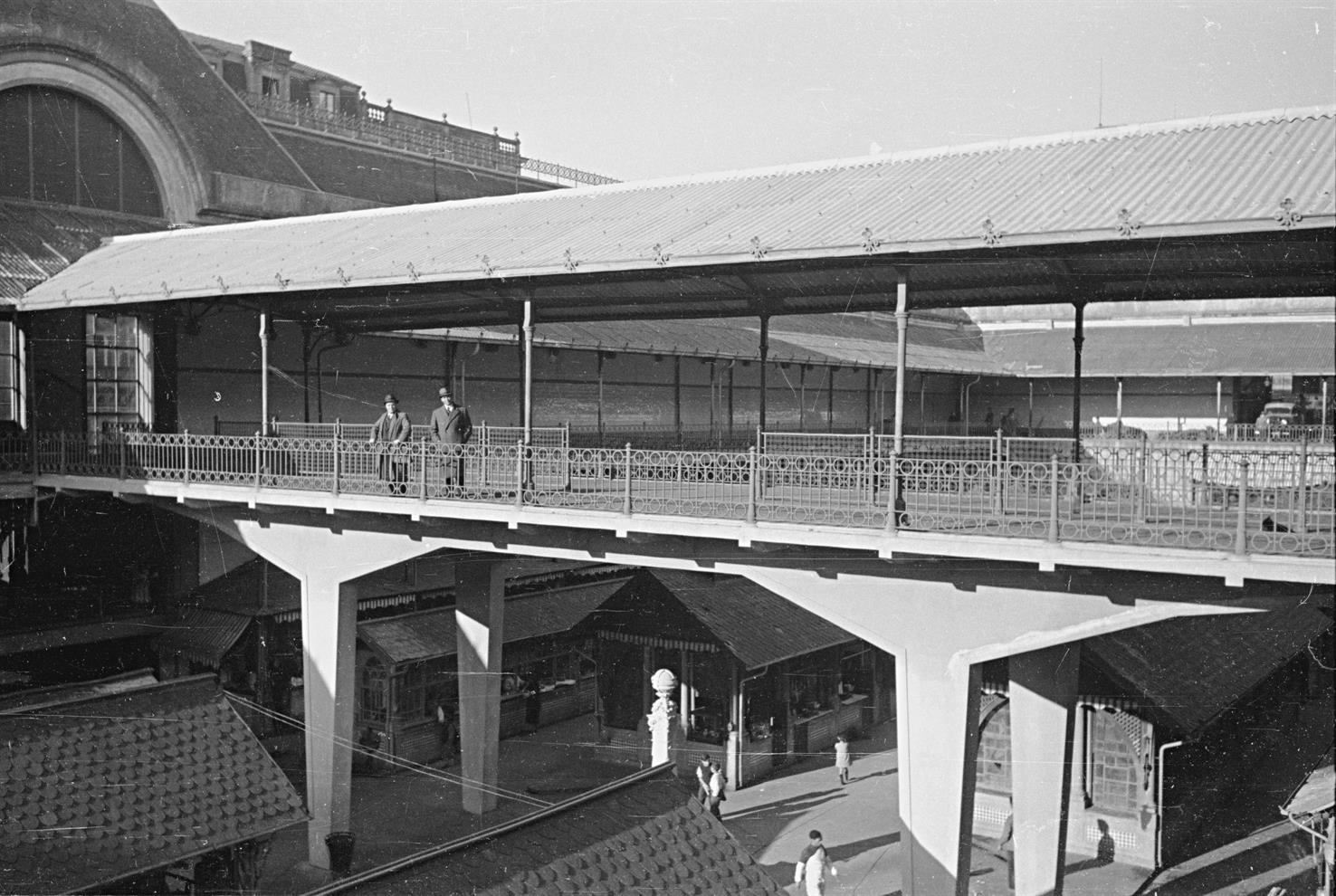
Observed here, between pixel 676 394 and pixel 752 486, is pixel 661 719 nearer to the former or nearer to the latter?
pixel 752 486

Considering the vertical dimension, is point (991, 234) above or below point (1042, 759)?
above

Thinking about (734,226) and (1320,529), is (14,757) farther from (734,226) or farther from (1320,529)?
(1320,529)

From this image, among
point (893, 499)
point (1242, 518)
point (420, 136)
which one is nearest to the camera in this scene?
point (1242, 518)

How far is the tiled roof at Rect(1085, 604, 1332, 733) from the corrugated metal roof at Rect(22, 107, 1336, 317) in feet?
20.9

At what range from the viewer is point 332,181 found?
3416 centimetres

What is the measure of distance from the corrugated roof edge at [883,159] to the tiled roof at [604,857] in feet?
32.3

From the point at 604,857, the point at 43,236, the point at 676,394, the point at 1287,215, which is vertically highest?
the point at 43,236

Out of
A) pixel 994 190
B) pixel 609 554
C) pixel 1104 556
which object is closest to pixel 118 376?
pixel 609 554

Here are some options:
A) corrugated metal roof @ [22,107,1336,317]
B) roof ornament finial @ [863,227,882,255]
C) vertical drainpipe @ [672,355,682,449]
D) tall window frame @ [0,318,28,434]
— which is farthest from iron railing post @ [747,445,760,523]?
vertical drainpipe @ [672,355,682,449]

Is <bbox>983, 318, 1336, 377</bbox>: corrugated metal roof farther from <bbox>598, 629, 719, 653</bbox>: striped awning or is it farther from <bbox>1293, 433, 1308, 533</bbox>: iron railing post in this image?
<bbox>1293, 433, 1308, 533</bbox>: iron railing post

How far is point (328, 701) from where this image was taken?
17.7m

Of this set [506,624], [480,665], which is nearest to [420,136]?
[506,624]

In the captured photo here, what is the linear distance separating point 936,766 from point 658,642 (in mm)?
10708

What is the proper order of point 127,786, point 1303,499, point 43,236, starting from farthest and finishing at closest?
1. point 43,236
2. point 127,786
3. point 1303,499
